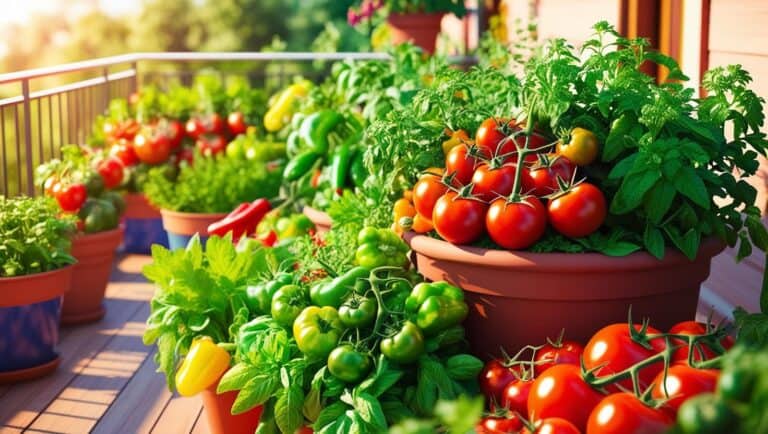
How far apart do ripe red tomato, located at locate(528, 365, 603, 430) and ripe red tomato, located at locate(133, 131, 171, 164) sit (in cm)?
390

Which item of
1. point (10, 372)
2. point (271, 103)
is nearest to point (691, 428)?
point (10, 372)

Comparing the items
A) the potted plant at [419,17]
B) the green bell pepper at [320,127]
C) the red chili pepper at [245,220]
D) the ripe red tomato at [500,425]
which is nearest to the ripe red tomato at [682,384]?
the ripe red tomato at [500,425]

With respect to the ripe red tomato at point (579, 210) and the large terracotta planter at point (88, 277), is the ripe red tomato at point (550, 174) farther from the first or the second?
the large terracotta planter at point (88, 277)

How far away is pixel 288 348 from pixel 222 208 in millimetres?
2413

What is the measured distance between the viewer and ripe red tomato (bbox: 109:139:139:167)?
5.78 meters

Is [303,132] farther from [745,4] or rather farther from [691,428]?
[691,428]

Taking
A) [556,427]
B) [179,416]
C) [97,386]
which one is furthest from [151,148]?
[556,427]

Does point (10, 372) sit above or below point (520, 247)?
below

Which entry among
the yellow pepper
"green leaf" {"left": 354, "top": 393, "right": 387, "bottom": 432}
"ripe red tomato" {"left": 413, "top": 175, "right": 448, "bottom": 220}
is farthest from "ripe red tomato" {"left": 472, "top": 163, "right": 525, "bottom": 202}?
the yellow pepper

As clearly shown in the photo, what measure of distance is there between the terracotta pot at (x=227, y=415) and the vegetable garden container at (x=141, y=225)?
294 centimetres

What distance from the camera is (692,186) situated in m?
2.48

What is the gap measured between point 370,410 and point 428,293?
350 mm

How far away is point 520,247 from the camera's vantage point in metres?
2.57

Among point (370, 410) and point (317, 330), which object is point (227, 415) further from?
point (370, 410)
